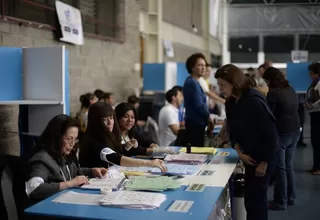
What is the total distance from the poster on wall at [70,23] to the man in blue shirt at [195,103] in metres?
1.54

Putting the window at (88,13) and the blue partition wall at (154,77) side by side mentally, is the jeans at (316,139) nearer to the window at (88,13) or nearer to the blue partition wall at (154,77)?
the blue partition wall at (154,77)

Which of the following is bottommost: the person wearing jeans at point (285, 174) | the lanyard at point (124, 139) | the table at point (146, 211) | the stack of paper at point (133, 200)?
the person wearing jeans at point (285, 174)

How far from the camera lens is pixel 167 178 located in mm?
2242

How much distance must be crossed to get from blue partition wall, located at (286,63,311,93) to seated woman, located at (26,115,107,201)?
5313 mm

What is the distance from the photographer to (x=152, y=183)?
214 centimetres

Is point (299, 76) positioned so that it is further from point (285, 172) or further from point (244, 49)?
point (244, 49)

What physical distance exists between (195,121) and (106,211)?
2.22 m

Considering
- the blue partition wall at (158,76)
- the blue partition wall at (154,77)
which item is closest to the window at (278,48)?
the blue partition wall at (158,76)

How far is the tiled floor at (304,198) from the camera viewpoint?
3.64 meters

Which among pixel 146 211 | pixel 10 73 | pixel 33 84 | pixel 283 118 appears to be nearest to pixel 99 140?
pixel 146 211

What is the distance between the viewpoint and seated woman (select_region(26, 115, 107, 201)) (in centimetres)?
207

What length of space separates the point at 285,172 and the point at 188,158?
1.27 m

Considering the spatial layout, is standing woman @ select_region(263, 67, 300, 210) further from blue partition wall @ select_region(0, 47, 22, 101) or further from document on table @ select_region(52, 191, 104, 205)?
blue partition wall @ select_region(0, 47, 22, 101)

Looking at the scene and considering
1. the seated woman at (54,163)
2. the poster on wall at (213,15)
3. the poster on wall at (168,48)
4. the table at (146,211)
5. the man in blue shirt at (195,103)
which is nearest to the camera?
the table at (146,211)
